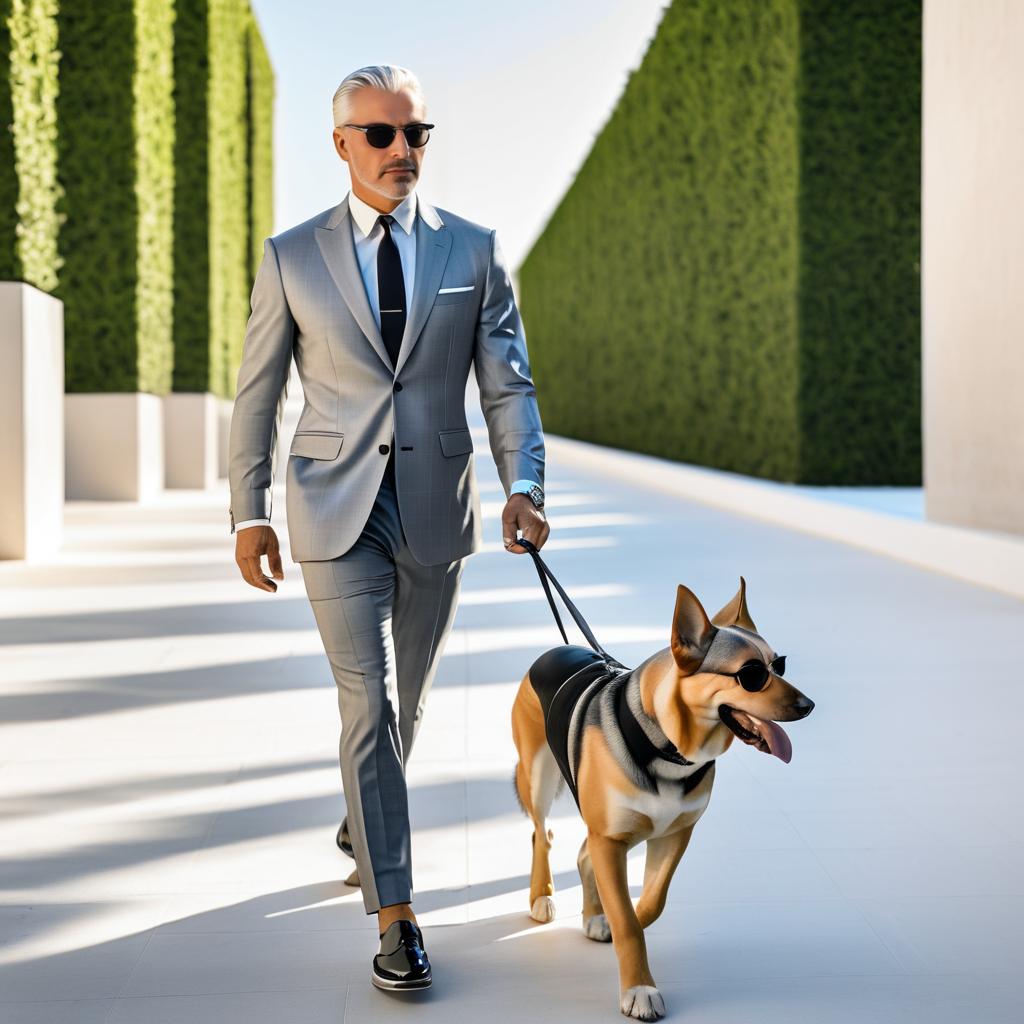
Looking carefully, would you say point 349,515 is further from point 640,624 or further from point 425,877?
point 640,624

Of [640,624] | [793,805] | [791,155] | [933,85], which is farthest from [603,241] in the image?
[793,805]

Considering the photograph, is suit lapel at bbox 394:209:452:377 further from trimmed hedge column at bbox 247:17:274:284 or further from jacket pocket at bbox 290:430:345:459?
trimmed hedge column at bbox 247:17:274:284

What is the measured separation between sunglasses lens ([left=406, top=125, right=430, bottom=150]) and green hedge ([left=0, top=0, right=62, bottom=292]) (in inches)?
295

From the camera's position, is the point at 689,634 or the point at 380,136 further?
the point at 380,136

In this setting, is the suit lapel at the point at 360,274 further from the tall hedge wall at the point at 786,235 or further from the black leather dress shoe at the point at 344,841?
the tall hedge wall at the point at 786,235

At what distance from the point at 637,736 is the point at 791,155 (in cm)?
1148

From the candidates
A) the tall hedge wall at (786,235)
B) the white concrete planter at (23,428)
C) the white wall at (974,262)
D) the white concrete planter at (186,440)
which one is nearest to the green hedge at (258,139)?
the white concrete planter at (186,440)

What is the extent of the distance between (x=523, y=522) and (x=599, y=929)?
0.84m

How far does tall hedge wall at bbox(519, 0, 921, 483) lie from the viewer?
1276 cm

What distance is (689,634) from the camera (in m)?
2.44

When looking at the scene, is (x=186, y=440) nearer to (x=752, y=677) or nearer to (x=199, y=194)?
(x=199, y=194)

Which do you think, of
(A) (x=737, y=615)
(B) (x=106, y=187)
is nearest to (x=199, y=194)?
(B) (x=106, y=187)

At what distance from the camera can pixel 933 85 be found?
9.99 m

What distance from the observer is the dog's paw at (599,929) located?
2906 millimetres
